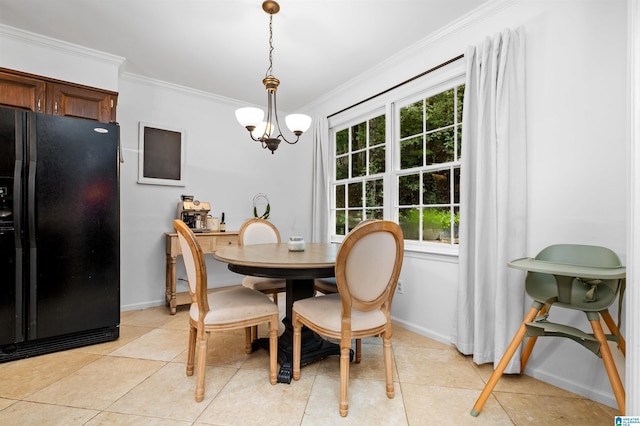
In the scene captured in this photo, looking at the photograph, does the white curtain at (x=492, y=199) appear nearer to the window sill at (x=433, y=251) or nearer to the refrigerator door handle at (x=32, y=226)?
the window sill at (x=433, y=251)

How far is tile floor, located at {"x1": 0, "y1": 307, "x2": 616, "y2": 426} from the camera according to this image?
5.11 ft

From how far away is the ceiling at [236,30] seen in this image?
2240mm

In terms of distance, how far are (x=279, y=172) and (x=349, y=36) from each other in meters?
2.28

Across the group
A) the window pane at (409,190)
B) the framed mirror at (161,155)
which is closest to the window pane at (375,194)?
the window pane at (409,190)

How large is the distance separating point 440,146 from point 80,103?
10.9ft

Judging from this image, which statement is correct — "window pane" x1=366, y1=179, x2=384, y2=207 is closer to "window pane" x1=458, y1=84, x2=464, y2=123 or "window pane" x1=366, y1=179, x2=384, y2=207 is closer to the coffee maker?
"window pane" x1=458, y1=84, x2=464, y2=123

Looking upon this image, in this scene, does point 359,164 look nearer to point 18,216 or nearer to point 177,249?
point 177,249

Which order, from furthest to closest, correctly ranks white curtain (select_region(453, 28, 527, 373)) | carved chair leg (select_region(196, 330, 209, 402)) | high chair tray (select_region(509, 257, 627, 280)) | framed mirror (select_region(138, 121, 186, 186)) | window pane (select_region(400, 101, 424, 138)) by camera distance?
framed mirror (select_region(138, 121, 186, 186)) < window pane (select_region(400, 101, 424, 138)) < white curtain (select_region(453, 28, 527, 373)) < carved chair leg (select_region(196, 330, 209, 402)) < high chair tray (select_region(509, 257, 627, 280))

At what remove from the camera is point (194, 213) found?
11.5ft

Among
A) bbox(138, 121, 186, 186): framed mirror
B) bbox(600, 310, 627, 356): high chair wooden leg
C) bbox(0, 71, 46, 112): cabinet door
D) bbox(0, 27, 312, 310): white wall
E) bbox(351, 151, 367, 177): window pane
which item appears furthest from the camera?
bbox(351, 151, 367, 177): window pane

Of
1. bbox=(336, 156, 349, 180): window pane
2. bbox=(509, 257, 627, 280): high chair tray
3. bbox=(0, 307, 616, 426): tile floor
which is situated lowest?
bbox=(0, 307, 616, 426): tile floor

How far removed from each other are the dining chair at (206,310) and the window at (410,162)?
162 centimetres

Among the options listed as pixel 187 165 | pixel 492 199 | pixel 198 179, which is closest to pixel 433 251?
pixel 492 199

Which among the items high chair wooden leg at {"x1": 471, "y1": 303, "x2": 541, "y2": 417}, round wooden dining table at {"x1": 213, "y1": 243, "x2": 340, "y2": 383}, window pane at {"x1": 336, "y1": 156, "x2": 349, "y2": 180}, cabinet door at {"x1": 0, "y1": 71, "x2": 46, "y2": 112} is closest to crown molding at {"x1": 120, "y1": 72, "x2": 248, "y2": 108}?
cabinet door at {"x1": 0, "y1": 71, "x2": 46, "y2": 112}
